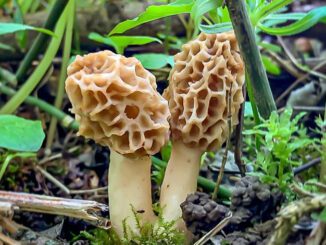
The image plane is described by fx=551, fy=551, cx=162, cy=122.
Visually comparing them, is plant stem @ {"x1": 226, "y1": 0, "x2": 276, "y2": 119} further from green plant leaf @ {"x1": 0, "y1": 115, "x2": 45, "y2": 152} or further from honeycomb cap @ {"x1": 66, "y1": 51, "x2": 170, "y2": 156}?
green plant leaf @ {"x1": 0, "y1": 115, "x2": 45, "y2": 152}

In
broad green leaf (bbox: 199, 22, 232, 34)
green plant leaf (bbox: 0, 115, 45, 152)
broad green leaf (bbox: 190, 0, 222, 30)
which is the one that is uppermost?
broad green leaf (bbox: 190, 0, 222, 30)

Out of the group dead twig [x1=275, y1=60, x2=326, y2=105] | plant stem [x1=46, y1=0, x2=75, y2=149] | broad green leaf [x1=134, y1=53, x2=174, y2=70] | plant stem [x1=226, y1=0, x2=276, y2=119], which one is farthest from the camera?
dead twig [x1=275, y1=60, x2=326, y2=105]

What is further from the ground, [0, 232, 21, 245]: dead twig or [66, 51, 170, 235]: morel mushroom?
[66, 51, 170, 235]: morel mushroom

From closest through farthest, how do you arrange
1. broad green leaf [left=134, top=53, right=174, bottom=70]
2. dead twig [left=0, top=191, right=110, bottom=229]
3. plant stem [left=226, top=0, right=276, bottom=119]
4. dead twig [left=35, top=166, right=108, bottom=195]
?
plant stem [left=226, top=0, right=276, bottom=119] < dead twig [left=0, top=191, right=110, bottom=229] < broad green leaf [left=134, top=53, right=174, bottom=70] < dead twig [left=35, top=166, right=108, bottom=195]

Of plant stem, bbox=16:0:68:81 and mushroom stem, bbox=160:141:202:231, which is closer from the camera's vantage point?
mushroom stem, bbox=160:141:202:231

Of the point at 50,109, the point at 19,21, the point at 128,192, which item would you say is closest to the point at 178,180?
the point at 128,192

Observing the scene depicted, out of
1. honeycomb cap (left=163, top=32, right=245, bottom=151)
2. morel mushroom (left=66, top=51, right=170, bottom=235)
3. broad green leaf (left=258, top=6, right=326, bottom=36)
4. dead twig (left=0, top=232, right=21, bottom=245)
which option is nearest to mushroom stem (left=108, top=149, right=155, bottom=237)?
morel mushroom (left=66, top=51, right=170, bottom=235)

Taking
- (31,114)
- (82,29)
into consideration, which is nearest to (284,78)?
(82,29)

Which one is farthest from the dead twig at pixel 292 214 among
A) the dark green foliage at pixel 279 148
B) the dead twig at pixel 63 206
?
the dead twig at pixel 63 206
